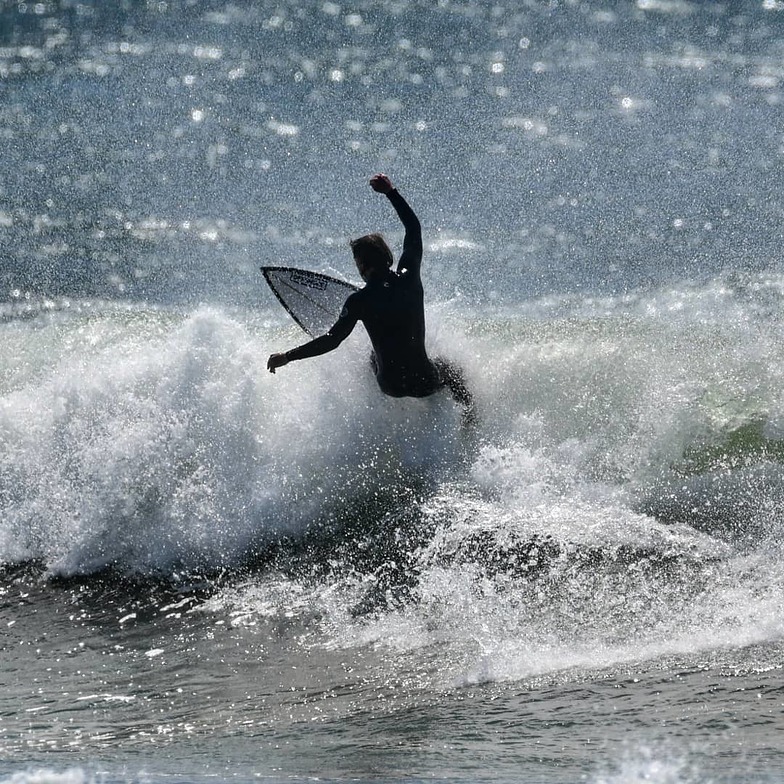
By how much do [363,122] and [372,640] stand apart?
1399 cm

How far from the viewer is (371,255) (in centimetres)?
688

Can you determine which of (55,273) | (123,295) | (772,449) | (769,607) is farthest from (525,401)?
(55,273)

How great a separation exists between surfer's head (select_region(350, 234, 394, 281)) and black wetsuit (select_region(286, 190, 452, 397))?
0.15 ft

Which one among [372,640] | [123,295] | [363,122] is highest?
[363,122]

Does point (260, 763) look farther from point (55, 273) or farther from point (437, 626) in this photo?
point (55, 273)

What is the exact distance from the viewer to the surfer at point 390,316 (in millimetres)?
6828

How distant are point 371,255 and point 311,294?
134 cm

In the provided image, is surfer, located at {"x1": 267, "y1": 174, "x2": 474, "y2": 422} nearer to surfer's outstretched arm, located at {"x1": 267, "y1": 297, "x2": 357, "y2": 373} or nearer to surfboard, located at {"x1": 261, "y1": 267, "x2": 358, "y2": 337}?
surfer's outstretched arm, located at {"x1": 267, "y1": 297, "x2": 357, "y2": 373}

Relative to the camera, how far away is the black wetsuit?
22.4 feet

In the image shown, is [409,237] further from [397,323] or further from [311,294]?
[311,294]

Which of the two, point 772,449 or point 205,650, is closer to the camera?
point 205,650

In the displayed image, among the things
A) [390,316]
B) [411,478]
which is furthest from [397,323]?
[411,478]

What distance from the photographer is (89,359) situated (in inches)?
363

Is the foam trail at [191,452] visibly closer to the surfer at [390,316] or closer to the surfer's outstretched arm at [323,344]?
the surfer at [390,316]
